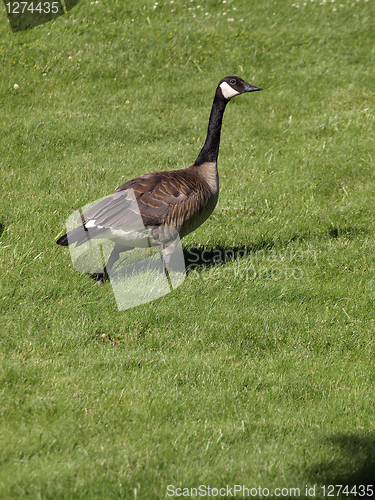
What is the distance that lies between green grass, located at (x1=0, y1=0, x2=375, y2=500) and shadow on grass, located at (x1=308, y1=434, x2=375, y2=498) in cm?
1

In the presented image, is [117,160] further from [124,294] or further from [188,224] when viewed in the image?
[124,294]

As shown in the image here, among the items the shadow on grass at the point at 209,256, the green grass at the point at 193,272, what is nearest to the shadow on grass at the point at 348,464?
the green grass at the point at 193,272

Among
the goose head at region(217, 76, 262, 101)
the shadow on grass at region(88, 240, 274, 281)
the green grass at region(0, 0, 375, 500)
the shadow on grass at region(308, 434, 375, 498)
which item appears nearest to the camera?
the shadow on grass at region(308, 434, 375, 498)

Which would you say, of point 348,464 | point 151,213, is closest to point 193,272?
point 151,213

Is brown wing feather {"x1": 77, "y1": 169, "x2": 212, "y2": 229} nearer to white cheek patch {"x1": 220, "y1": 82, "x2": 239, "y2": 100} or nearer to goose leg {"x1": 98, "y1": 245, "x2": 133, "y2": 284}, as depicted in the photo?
goose leg {"x1": 98, "y1": 245, "x2": 133, "y2": 284}

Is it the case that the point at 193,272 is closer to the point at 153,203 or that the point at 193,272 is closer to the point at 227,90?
the point at 153,203

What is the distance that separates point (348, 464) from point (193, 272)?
343cm

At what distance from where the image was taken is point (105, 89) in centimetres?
1234

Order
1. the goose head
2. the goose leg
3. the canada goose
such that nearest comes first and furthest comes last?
the canada goose
the goose leg
the goose head

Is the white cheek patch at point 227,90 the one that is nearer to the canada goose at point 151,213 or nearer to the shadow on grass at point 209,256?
the canada goose at point 151,213

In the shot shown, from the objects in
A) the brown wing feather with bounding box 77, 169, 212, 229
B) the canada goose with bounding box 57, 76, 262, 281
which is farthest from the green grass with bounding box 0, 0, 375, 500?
the brown wing feather with bounding box 77, 169, 212, 229

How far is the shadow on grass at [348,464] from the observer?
3.69 meters

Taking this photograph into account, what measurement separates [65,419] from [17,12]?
43.0 feet

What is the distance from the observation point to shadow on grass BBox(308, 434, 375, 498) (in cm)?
369
